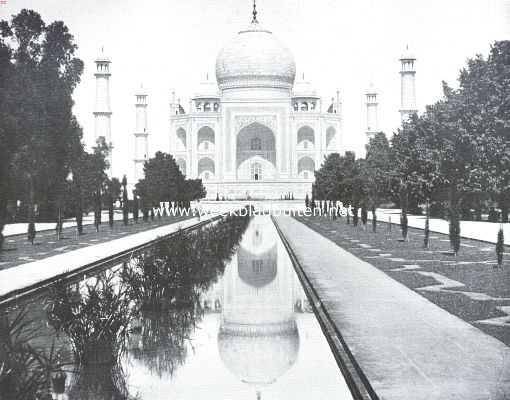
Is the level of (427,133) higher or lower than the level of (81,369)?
higher

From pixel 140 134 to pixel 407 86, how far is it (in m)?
16.0

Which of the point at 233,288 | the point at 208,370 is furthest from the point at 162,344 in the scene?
the point at 233,288

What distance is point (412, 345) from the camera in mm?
5043

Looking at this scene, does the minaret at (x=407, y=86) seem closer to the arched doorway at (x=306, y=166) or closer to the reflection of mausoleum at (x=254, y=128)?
the reflection of mausoleum at (x=254, y=128)

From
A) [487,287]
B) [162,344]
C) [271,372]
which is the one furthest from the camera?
[487,287]

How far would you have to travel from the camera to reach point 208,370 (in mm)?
4832

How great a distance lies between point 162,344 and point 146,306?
1.63 m

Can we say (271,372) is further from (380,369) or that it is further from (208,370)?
(380,369)

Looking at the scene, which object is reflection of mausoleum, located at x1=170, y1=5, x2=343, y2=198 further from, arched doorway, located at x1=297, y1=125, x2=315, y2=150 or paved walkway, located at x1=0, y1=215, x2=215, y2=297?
paved walkway, located at x1=0, y1=215, x2=215, y2=297

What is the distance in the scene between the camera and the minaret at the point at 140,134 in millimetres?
48594

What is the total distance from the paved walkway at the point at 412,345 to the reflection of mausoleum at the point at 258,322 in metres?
0.40

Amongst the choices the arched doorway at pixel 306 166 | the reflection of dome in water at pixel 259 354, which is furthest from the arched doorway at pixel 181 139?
the reflection of dome in water at pixel 259 354

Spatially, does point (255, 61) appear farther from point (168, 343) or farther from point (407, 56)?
point (168, 343)

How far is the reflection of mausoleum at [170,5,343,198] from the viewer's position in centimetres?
4912
